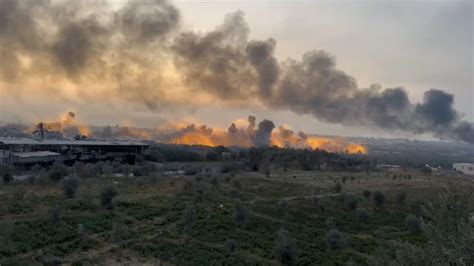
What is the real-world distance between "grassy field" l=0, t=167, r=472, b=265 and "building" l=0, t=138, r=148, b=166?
77.4ft

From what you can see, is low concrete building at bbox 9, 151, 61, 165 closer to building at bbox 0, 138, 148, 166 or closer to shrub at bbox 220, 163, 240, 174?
building at bbox 0, 138, 148, 166

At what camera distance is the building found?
264 ft

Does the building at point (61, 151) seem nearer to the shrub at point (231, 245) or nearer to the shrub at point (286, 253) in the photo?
the shrub at point (231, 245)

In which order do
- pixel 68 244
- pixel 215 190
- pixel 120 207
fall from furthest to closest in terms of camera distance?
pixel 215 190
pixel 120 207
pixel 68 244

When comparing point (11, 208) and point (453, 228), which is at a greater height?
point (453, 228)

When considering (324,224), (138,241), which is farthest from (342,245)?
(138,241)

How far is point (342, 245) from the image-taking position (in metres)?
37.8

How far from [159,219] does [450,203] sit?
33.4m

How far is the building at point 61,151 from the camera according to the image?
264ft

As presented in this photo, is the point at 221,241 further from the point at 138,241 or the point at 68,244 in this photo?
the point at 68,244

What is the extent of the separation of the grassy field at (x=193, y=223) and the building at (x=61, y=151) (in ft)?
77.4

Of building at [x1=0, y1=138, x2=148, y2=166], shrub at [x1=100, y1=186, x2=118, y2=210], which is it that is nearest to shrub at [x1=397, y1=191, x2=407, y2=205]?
shrub at [x1=100, y1=186, x2=118, y2=210]

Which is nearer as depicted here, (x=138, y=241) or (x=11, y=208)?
(x=138, y=241)

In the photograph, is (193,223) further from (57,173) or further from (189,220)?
(57,173)
